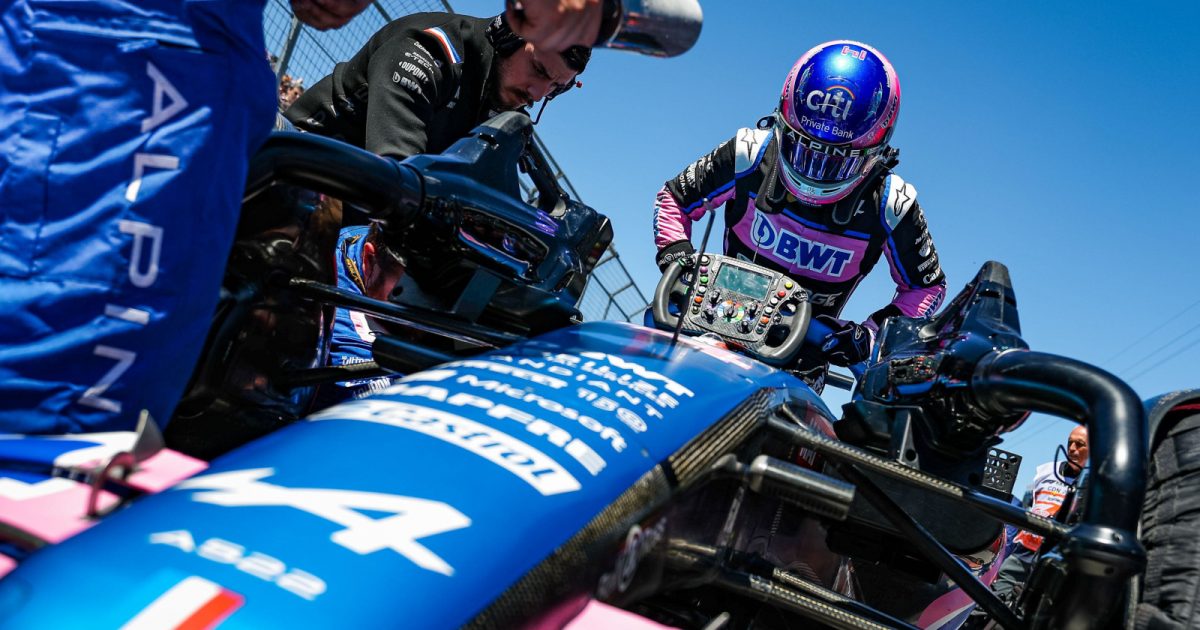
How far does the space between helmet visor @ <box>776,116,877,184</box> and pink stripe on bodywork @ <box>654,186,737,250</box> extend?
733 mm

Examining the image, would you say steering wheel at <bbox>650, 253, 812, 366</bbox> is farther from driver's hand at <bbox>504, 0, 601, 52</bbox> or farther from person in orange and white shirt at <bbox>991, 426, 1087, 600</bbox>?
Result: person in orange and white shirt at <bbox>991, 426, 1087, 600</bbox>

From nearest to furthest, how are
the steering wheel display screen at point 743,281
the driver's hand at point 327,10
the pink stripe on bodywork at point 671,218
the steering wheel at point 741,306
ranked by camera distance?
the driver's hand at point 327,10, the steering wheel at point 741,306, the steering wheel display screen at point 743,281, the pink stripe on bodywork at point 671,218

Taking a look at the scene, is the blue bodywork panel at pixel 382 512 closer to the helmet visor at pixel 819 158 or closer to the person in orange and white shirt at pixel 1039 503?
the helmet visor at pixel 819 158

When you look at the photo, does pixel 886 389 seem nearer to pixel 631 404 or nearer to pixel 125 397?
pixel 631 404

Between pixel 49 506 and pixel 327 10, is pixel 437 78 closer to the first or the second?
pixel 327 10

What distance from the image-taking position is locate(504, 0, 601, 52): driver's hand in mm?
1674

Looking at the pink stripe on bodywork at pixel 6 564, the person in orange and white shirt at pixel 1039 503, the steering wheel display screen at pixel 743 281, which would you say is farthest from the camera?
the person in orange and white shirt at pixel 1039 503

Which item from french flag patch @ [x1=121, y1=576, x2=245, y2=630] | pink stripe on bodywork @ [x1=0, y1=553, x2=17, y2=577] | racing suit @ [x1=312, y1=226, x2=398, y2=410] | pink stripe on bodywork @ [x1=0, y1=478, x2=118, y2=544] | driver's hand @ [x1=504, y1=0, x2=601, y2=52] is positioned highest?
driver's hand @ [x1=504, y1=0, x2=601, y2=52]

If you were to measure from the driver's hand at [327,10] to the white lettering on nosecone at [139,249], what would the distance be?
601mm

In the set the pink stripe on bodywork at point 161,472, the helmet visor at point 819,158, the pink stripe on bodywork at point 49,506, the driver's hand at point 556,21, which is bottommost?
the pink stripe on bodywork at point 49,506

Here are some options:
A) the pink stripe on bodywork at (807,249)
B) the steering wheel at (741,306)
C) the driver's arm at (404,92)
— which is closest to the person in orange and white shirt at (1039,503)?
the pink stripe on bodywork at (807,249)

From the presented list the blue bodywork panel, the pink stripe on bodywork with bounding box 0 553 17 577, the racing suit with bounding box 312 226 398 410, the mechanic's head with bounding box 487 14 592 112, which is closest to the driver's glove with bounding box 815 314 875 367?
the mechanic's head with bounding box 487 14 592 112

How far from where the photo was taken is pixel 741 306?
3.07 meters

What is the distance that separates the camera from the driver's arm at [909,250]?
16.3ft
